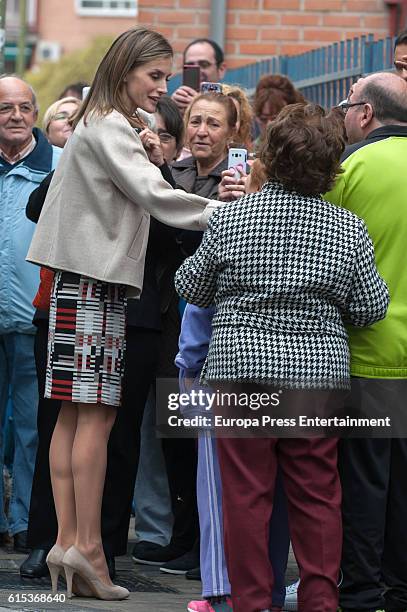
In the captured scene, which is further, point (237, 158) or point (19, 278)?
point (19, 278)

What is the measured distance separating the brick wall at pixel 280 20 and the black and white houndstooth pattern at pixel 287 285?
652 cm

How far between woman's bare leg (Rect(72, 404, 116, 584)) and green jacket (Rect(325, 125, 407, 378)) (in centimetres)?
106

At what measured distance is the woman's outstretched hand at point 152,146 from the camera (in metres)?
→ 5.90

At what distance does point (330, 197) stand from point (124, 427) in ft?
4.82

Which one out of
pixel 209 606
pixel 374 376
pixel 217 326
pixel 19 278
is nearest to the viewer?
pixel 217 326

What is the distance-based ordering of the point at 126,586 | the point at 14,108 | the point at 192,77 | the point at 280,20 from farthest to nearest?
the point at 280,20
the point at 192,77
the point at 14,108
the point at 126,586

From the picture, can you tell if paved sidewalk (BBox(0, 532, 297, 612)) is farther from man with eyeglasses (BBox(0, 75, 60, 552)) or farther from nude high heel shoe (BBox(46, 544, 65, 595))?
man with eyeglasses (BBox(0, 75, 60, 552))

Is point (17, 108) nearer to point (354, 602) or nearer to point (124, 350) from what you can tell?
point (124, 350)

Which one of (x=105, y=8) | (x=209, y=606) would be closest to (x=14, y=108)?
(x=209, y=606)

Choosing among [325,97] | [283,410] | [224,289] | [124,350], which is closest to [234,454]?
[283,410]

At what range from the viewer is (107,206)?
5.68 meters

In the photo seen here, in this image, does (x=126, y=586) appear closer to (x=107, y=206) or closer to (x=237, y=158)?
(x=107, y=206)

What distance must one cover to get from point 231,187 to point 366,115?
61 centimetres

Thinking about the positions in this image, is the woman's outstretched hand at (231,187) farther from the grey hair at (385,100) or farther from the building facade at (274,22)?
the building facade at (274,22)
